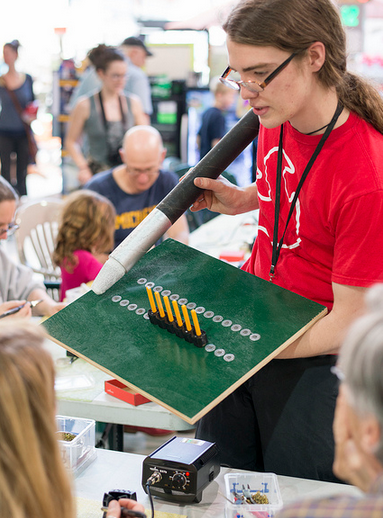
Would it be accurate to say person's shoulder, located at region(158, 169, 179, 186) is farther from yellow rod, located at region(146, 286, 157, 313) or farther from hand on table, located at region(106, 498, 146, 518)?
hand on table, located at region(106, 498, 146, 518)

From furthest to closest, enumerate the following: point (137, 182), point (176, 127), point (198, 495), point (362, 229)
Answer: point (176, 127), point (137, 182), point (198, 495), point (362, 229)

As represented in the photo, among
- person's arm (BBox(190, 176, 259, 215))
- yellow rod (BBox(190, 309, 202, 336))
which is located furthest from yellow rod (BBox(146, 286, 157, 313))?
person's arm (BBox(190, 176, 259, 215))

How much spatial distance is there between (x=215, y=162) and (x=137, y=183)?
204 cm

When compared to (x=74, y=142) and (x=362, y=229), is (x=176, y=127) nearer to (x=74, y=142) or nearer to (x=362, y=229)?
(x=74, y=142)

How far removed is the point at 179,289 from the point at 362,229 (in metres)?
0.48

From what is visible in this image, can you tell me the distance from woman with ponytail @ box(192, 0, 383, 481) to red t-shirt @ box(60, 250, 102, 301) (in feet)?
4.57

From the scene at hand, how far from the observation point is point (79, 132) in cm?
492

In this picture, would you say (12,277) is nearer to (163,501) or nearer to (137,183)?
(137,183)

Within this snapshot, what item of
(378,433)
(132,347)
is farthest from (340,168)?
(378,433)

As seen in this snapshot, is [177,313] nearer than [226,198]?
Yes

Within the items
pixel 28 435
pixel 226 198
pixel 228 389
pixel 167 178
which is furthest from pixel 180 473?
pixel 167 178

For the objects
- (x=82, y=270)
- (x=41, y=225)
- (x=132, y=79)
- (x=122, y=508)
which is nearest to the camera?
(x=122, y=508)

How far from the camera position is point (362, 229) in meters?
1.34

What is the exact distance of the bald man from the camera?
11.6 feet
